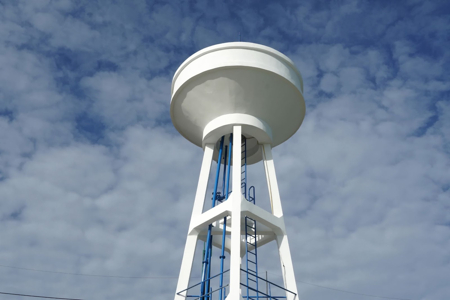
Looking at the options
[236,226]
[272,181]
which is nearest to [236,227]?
[236,226]

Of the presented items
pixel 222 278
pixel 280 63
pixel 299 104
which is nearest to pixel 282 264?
pixel 222 278

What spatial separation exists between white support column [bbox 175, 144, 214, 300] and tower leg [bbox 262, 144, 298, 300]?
71.7 inches

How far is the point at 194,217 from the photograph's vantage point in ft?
43.8

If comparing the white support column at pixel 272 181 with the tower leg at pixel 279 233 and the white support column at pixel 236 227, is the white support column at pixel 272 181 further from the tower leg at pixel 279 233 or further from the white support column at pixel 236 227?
the white support column at pixel 236 227

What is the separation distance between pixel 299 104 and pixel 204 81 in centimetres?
316

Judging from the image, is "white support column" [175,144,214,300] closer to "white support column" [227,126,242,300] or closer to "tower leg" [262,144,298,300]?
"white support column" [227,126,242,300]

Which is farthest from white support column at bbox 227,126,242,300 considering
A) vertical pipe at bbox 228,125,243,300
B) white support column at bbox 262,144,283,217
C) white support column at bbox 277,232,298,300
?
white support column at bbox 277,232,298,300

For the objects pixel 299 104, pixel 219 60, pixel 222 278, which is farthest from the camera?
pixel 299 104

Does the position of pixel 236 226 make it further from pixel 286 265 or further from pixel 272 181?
pixel 272 181

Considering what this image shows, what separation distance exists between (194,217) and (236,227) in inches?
78.2

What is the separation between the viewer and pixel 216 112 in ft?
46.2

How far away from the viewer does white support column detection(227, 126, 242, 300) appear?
1105 centimetres

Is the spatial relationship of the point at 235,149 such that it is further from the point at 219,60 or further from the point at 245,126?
the point at 219,60

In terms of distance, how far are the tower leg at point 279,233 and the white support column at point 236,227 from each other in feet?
4.66
